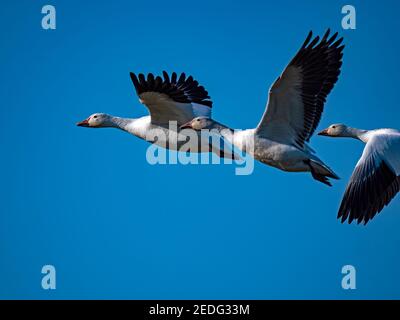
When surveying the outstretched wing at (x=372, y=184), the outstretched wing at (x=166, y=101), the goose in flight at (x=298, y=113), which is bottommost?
the outstretched wing at (x=372, y=184)

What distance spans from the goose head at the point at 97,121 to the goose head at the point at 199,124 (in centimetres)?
197

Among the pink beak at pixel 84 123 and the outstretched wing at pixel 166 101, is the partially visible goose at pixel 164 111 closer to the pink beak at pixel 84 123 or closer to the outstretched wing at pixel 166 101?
the outstretched wing at pixel 166 101

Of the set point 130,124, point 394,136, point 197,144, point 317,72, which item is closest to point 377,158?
point 394,136

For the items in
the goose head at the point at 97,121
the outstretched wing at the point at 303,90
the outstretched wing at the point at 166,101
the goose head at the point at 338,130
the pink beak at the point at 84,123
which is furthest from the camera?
the pink beak at the point at 84,123

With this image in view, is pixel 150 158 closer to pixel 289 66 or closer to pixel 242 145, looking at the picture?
pixel 242 145

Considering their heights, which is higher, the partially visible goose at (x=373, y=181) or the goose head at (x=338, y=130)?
the goose head at (x=338, y=130)

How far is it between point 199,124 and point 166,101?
A: 61 centimetres

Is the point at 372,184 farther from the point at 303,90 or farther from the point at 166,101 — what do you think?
the point at 166,101

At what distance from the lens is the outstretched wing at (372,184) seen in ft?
41.8

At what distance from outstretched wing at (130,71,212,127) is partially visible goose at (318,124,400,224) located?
2.92 meters

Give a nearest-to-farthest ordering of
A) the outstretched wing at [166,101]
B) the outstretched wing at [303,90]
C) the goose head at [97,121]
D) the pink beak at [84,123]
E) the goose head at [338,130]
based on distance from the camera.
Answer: the outstretched wing at [303,90] < the outstretched wing at [166,101] < the goose head at [338,130] < the goose head at [97,121] < the pink beak at [84,123]

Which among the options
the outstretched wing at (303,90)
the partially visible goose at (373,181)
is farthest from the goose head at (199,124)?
the partially visible goose at (373,181)

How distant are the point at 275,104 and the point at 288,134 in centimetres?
58

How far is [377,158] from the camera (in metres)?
13.1
